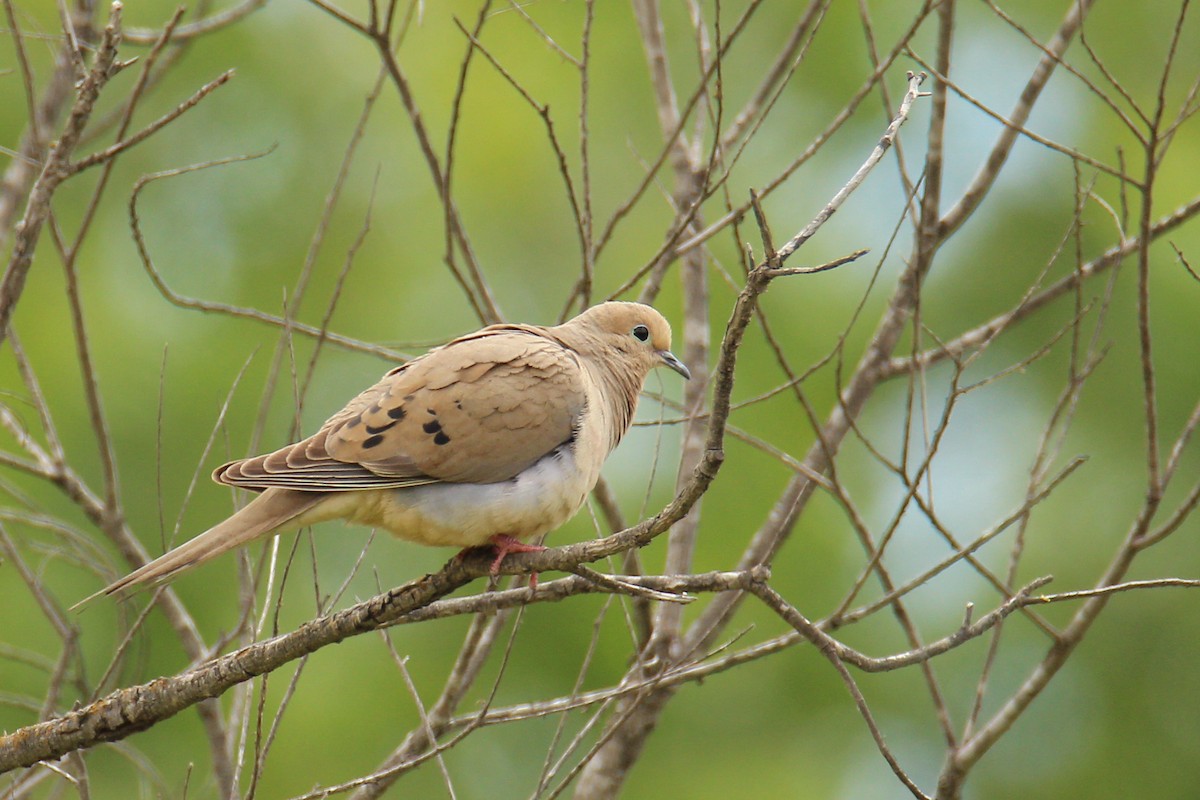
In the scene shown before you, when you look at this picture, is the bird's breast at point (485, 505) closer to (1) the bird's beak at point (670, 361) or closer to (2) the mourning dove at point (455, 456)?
(2) the mourning dove at point (455, 456)

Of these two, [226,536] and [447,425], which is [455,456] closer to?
[447,425]

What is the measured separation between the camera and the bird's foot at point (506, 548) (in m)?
2.88

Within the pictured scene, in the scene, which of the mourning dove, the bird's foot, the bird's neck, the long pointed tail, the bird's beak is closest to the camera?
the long pointed tail

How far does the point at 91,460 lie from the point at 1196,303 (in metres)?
6.69

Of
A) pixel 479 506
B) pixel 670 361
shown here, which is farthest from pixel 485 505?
pixel 670 361

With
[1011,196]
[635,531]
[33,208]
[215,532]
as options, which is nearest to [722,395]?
[635,531]

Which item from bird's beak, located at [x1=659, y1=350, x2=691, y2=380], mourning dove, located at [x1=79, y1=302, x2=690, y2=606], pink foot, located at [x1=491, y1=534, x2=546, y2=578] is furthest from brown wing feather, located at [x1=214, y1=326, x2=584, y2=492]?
bird's beak, located at [x1=659, y1=350, x2=691, y2=380]

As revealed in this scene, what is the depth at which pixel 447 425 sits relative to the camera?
323cm

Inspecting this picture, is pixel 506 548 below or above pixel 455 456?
below

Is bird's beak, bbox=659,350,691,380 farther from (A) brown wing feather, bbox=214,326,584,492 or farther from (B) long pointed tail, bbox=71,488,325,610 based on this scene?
(B) long pointed tail, bbox=71,488,325,610

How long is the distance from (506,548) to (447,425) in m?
0.41

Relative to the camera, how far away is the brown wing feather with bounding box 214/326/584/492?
3.04 metres

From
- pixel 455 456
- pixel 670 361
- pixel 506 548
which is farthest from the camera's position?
pixel 670 361

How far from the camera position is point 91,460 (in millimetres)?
7316
